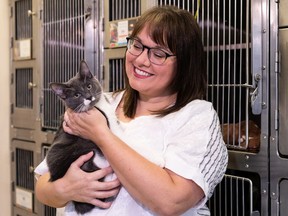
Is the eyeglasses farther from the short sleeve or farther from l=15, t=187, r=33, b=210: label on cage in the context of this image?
l=15, t=187, r=33, b=210: label on cage

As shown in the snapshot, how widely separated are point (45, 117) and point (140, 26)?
140cm

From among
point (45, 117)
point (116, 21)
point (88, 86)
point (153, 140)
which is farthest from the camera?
point (45, 117)

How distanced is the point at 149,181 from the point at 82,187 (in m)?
0.24

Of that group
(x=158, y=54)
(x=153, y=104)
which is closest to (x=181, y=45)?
(x=158, y=54)

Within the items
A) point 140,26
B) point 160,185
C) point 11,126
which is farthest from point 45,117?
point 160,185

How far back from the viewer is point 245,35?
58.0 inches

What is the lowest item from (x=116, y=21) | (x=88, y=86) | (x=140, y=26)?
(x=88, y=86)

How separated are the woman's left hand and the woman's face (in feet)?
0.48

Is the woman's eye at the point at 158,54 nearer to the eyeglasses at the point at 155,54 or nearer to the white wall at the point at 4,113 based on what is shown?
the eyeglasses at the point at 155,54

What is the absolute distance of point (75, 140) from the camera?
1.21 m

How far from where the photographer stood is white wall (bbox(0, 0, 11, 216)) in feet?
9.01

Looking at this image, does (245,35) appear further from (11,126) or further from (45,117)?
(11,126)

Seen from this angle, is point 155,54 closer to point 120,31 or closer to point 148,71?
point 148,71

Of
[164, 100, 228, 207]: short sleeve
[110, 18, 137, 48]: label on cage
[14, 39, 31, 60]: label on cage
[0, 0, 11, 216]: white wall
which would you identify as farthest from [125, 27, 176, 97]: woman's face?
[0, 0, 11, 216]: white wall
